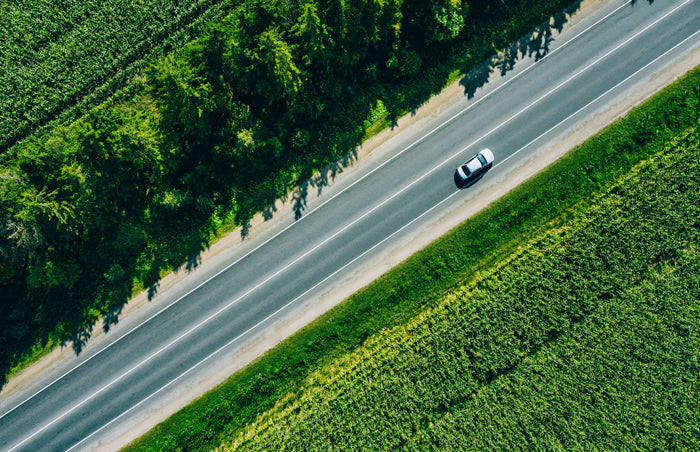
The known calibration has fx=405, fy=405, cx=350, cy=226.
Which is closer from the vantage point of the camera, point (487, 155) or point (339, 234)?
Result: point (487, 155)

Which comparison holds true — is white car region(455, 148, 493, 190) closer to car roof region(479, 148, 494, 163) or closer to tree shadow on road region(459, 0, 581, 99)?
car roof region(479, 148, 494, 163)

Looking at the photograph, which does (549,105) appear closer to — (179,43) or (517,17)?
(517,17)

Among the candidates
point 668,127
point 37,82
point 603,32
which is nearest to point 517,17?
point 603,32

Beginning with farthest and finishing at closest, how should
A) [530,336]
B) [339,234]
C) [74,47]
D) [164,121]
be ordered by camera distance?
1. [74,47]
2. [339,234]
3. [530,336]
4. [164,121]

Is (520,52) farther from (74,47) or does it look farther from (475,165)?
(74,47)

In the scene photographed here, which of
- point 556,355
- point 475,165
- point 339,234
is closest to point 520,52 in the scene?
point 475,165

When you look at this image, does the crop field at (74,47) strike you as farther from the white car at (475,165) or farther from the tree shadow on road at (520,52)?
the white car at (475,165)
